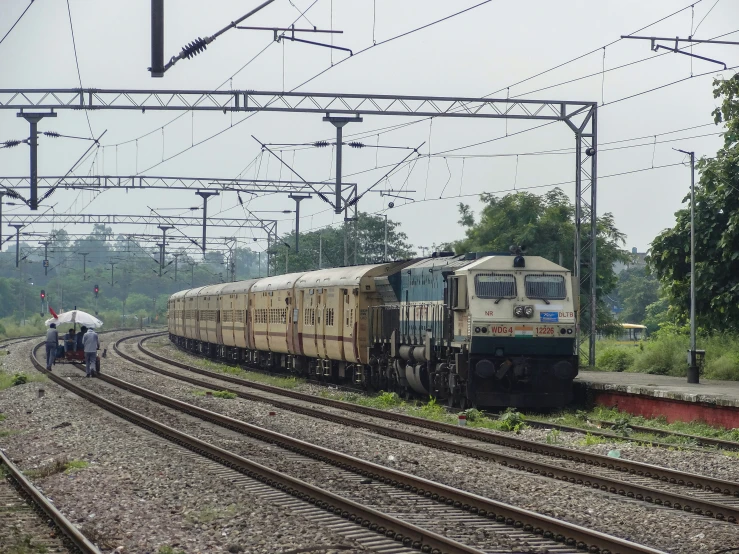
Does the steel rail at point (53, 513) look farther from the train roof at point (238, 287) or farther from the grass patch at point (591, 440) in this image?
the train roof at point (238, 287)

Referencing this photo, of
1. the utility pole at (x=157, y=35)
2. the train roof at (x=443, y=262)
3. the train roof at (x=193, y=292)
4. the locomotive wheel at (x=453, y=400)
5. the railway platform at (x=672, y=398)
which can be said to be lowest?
the locomotive wheel at (x=453, y=400)

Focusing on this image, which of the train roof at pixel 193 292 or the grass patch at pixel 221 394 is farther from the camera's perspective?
the train roof at pixel 193 292

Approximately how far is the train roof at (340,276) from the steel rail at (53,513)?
15.1 meters

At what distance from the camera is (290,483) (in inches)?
515

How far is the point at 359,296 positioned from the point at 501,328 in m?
7.39

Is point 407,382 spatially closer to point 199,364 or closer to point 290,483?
point 290,483

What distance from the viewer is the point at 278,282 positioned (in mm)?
38688

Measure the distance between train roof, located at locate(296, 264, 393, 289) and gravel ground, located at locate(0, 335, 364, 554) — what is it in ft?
33.2

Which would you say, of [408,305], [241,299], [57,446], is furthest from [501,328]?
[241,299]

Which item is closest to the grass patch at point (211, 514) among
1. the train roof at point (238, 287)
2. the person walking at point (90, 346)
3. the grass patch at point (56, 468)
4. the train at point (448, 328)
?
the grass patch at point (56, 468)

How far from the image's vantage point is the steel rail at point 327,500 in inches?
377

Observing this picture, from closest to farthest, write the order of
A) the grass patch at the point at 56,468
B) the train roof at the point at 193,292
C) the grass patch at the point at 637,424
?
1. the grass patch at the point at 56,468
2. the grass patch at the point at 637,424
3. the train roof at the point at 193,292

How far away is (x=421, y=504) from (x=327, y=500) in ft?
3.43

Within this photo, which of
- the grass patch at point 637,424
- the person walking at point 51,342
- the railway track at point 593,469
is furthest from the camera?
the person walking at point 51,342
